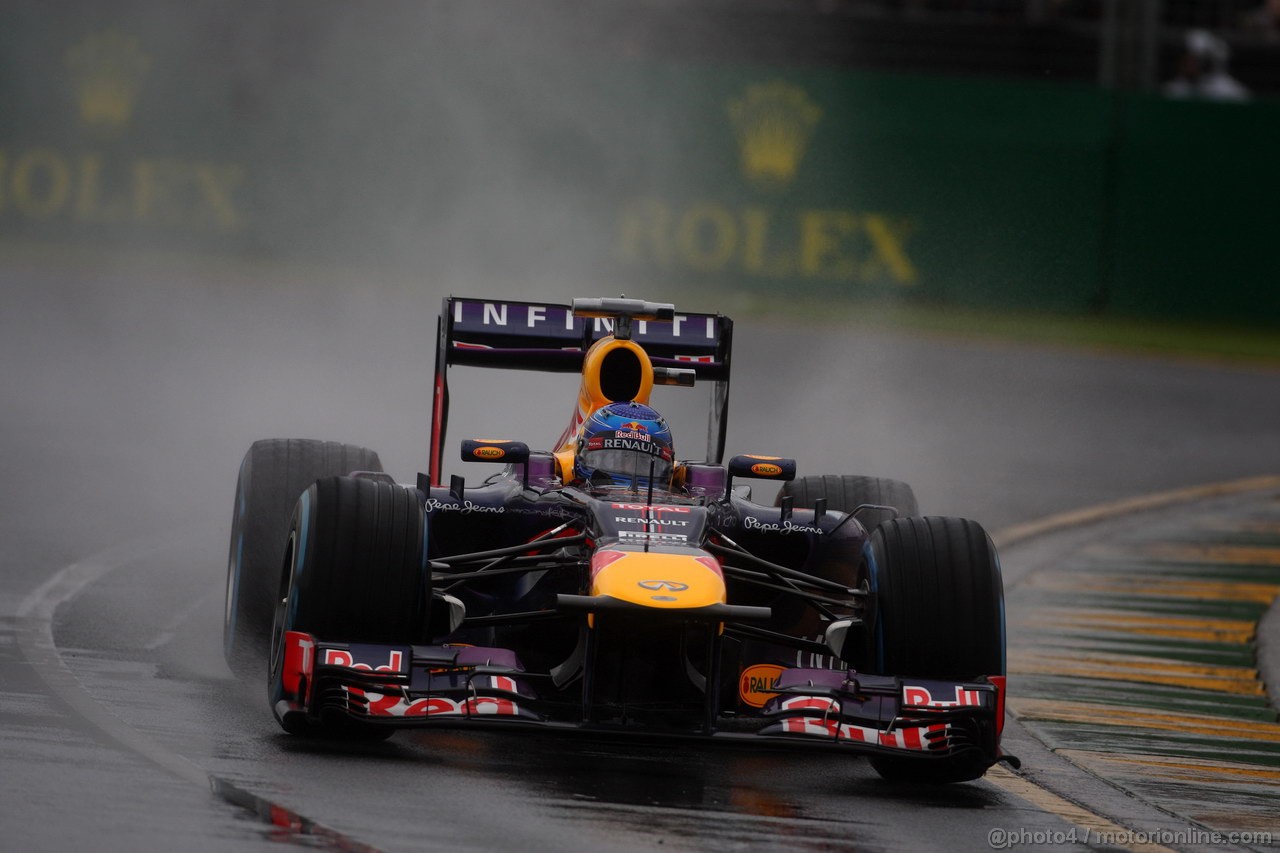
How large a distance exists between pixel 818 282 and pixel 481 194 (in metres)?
3.87

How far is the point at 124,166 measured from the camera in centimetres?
2481

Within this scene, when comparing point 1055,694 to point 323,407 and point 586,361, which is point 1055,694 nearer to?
point 586,361

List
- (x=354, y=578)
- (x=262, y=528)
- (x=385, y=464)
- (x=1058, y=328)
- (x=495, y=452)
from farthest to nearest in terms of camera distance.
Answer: (x=1058, y=328) < (x=385, y=464) < (x=262, y=528) < (x=495, y=452) < (x=354, y=578)

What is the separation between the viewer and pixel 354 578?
830cm

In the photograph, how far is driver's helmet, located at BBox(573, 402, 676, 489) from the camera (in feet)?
31.8

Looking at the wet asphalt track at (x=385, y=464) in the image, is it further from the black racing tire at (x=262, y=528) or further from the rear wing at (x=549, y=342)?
the rear wing at (x=549, y=342)

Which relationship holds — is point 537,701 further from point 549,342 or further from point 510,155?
point 510,155

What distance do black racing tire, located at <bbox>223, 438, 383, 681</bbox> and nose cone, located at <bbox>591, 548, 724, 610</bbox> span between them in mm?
2032

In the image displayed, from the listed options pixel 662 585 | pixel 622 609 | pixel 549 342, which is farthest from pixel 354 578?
pixel 549 342

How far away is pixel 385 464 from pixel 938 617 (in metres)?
8.49

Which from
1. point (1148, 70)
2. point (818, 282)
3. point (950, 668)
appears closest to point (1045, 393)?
point (818, 282)

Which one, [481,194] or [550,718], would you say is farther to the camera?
[481,194]

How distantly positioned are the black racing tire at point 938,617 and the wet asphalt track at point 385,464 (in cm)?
16

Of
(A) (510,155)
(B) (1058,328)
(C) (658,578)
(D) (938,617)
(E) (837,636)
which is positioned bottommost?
(E) (837,636)
